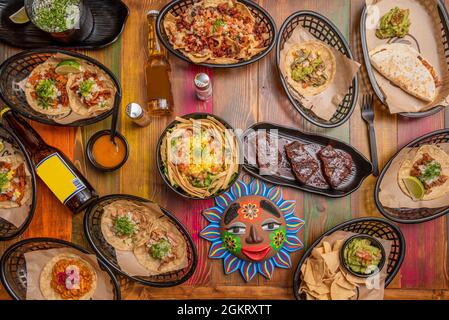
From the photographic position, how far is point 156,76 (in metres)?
2.62

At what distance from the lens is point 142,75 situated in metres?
2.74

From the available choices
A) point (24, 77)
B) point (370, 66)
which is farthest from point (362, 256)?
point (24, 77)

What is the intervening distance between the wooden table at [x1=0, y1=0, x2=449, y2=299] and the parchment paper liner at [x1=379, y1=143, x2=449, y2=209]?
8 centimetres

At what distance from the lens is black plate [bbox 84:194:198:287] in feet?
8.23

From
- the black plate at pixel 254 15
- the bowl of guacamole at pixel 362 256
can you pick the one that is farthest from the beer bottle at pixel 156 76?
the bowl of guacamole at pixel 362 256

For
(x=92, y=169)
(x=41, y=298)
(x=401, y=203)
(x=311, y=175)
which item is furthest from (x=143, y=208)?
(x=401, y=203)

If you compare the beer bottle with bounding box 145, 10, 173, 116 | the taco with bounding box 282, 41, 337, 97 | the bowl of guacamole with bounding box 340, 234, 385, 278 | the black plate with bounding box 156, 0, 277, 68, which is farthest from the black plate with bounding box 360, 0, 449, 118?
the beer bottle with bounding box 145, 10, 173, 116

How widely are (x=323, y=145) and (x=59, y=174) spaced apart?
1900 mm

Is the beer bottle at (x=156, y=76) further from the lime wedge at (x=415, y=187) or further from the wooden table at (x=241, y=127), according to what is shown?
the lime wedge at (x=415, y=187)

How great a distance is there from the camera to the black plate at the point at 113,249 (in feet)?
8.23

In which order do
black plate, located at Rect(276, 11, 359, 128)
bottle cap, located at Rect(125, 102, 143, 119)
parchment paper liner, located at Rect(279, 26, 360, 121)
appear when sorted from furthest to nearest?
1. parchment paper liner, located at Rect(279, 26, 360, 121)
2. black plate, located at Rect(276, 11, 359, 128)
3. bottle cap, located at Rect(125, 102, 143, 119)

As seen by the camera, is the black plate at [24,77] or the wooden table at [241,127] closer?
the black plate at [24,77]

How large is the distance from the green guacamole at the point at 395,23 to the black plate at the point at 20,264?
2.63 m

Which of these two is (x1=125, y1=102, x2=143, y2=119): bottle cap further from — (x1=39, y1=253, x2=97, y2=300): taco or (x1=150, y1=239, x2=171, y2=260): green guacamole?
(x1=39, y1=253, x2=97, y2=300): taco
